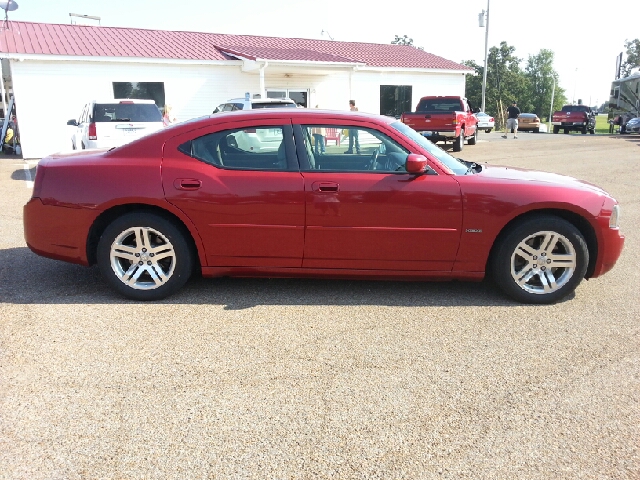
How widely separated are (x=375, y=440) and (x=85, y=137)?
11.1 meters

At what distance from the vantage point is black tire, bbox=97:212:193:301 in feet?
14.9

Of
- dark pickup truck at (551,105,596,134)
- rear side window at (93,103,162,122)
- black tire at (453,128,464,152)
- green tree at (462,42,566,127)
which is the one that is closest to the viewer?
rear side window at (93,103,162,122)

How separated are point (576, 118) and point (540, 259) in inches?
1344

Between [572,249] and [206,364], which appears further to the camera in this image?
[572,249]

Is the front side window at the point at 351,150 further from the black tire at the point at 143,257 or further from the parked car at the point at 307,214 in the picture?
the black tire at the point at 143,257

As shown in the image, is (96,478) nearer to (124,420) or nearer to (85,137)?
(124,420)

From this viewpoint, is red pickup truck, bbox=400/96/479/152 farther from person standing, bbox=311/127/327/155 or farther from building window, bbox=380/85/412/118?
person standing, bbox=311/127/327/155

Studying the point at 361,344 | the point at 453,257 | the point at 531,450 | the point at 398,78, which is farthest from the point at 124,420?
the point at 398,78

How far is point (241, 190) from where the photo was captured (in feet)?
14.6

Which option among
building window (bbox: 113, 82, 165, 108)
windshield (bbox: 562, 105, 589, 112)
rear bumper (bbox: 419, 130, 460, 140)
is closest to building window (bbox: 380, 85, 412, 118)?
rear bumper (bbox: 419, 130, 460, 140)

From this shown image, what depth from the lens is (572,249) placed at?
4.55 m

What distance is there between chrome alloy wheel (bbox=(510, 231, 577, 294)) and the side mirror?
107 cm

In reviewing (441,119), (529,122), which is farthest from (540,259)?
(529,122)

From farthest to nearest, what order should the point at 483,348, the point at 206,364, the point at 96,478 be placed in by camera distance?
the point at 483,348 < the point at 206,364 < the point at 96,478
